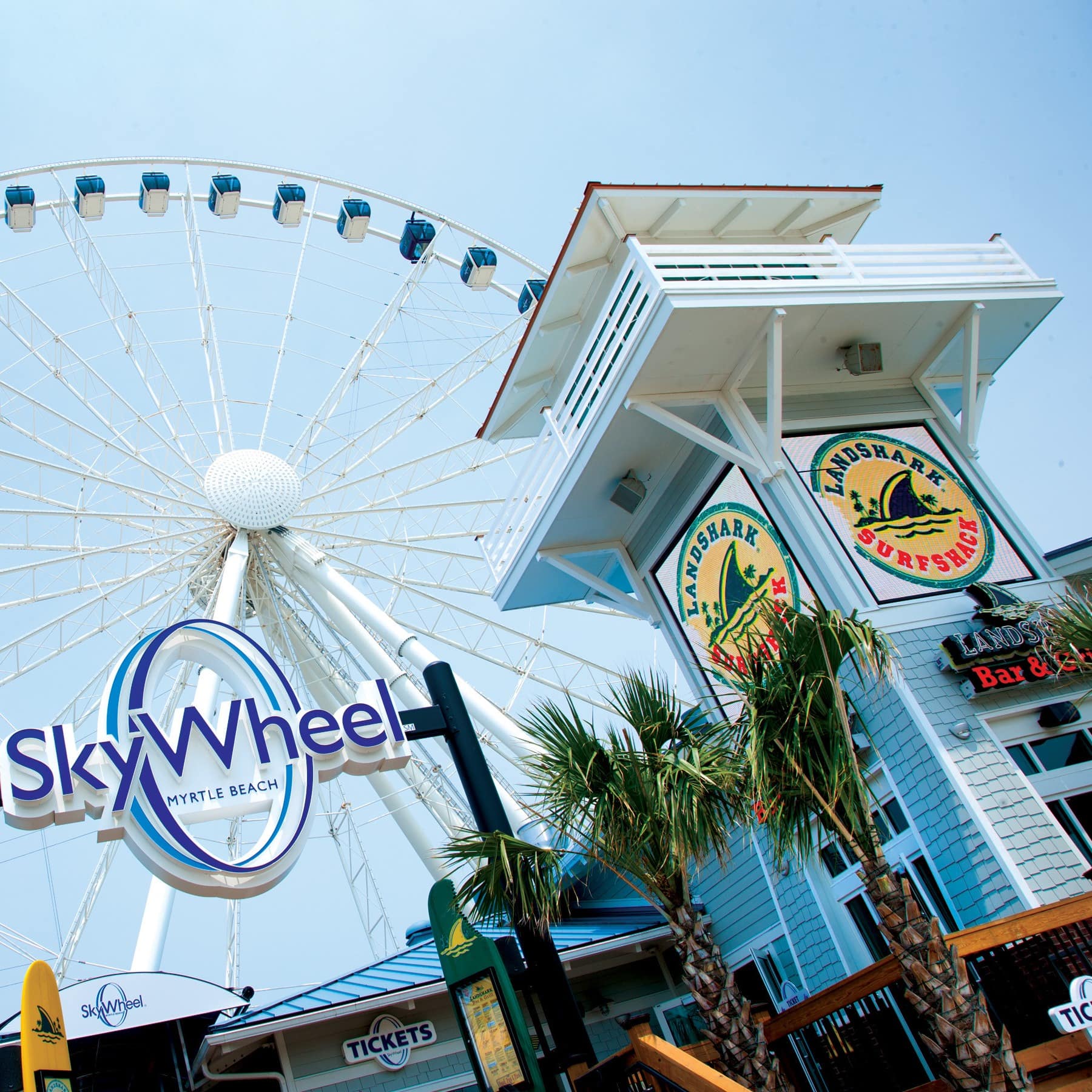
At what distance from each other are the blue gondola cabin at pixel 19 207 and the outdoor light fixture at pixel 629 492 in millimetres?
14081

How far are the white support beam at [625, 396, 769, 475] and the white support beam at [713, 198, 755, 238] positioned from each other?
317 centimetres

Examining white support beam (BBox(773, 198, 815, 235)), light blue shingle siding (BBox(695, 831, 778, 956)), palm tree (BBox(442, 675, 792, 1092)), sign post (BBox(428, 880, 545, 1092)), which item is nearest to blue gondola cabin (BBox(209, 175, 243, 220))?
white support beam (BBox(773, 198, 815, 235))

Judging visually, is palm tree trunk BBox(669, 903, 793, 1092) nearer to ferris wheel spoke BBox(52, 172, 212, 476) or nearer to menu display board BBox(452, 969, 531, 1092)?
menu display board BBox(452, 969, 531, 1092)

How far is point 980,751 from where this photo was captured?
A: 36.1 ft

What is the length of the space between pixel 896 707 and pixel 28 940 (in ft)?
50.6

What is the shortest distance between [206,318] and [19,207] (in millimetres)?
4349

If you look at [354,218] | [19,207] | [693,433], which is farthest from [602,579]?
[19,207]

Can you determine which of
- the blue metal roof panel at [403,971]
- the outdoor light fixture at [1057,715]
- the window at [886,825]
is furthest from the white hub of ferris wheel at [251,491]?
the outdoor light fixture at [1057,715]

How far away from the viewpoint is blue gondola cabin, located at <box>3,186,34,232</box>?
2153 cm

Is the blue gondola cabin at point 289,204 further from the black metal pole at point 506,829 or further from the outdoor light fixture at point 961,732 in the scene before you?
the outdoor light fixture at point 961,732

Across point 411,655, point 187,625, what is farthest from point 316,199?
point 187,625

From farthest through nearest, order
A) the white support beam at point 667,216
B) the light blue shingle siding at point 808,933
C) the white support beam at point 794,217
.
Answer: the white support beam at point 794,217 < the white support beam at point 667,216 < the light blue shingle siding at point 808,933

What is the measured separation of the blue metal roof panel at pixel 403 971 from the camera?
13.0 meters

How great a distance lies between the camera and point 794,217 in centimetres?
1471
